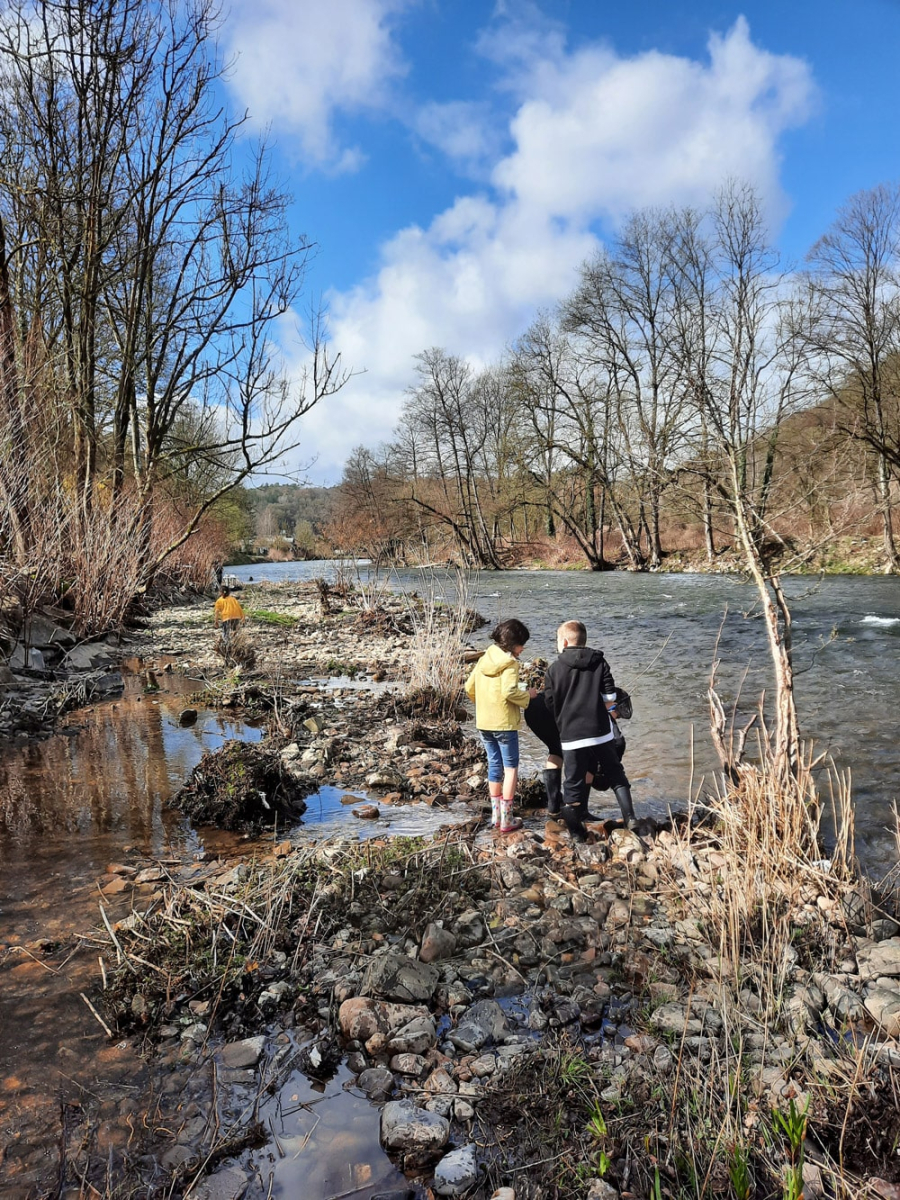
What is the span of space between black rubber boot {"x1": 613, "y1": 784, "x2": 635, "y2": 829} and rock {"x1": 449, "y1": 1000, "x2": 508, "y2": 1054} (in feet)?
8.29

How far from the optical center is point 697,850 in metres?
4.60

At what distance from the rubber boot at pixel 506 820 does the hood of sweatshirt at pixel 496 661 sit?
39.9 inches

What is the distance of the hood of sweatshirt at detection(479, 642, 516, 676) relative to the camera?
17.8 feet

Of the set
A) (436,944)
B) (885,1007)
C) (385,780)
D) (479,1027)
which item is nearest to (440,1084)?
(479,1027)

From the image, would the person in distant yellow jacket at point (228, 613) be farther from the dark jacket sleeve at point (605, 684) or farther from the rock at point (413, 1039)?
the rock at point (413, 1039)

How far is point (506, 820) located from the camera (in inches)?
216

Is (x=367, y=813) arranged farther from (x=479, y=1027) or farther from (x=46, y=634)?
(x=46, y=634)

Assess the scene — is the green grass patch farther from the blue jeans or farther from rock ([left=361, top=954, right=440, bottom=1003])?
rock ([left=361, top=954, right=440, bottom=1003])

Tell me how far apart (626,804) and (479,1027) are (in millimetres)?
2748

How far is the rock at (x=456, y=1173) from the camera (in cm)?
225

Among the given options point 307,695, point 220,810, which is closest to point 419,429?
point 307,695

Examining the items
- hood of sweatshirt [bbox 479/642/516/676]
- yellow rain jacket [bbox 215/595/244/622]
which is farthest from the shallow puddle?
yellow rain jacket [bbox 215/595/244/622]

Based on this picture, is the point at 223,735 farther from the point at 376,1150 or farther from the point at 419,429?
the point at 419,429

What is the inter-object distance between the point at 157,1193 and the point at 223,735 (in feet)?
20.9
